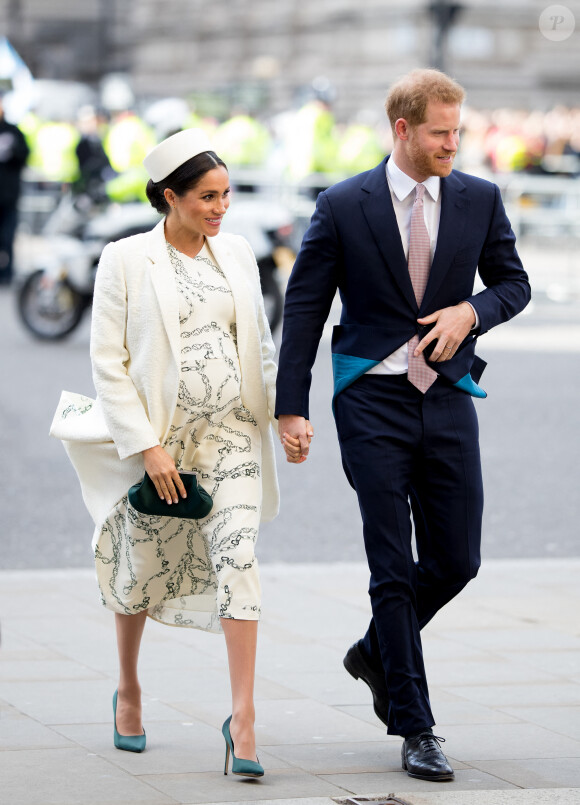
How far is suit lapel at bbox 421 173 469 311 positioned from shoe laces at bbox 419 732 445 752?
1117mm

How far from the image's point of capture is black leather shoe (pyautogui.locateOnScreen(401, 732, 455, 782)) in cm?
412

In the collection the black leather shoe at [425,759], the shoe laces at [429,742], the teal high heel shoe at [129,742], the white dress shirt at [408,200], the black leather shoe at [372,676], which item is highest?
the white dress shirt at [408,200]

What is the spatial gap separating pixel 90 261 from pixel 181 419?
9.63 m

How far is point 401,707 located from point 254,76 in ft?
151

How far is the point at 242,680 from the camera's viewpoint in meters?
4.16

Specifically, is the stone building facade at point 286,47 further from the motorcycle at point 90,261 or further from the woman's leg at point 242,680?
the woman's leg at point 242,680

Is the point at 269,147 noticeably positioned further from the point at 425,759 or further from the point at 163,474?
the point at 425,759

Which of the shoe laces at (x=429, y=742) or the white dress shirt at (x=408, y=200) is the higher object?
the white dress shirt at (x=408, y=200)

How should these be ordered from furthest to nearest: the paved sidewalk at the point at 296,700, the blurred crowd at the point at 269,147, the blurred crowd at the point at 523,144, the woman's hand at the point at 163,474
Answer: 1. the blurred crowd at the point at 523,144
2. the blurred crowd at the point at 269,147
3. the woman's hand at the point at 163,474
4. the paved sidewalk at the point at 296,700

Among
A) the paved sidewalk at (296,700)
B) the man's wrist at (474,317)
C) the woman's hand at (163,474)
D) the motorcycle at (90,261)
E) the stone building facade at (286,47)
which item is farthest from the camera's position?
the stone building facade at (286,47)

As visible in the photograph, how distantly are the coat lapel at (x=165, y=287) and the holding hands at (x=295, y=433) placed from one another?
33cm

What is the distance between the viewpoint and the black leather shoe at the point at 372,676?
4.46 m

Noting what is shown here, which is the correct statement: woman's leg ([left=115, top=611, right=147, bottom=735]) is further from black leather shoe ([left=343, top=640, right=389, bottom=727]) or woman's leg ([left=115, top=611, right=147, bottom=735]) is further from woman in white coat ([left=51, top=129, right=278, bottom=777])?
black leather shoe ([left=343, top=640, right=389, bottom=727])

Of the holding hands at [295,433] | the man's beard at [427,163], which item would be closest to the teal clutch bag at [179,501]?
the holding hands at [295,433]
